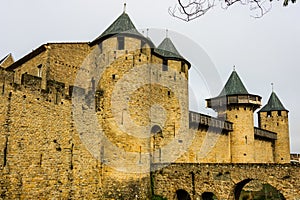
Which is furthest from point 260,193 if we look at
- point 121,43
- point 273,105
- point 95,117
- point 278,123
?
point 273,105

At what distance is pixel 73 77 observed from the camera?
2056cm

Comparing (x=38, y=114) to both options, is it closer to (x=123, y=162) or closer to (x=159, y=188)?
(x=123, y=162)

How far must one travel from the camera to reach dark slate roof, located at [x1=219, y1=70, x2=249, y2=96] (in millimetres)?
33031

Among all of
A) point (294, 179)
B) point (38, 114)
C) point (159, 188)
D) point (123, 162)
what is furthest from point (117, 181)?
point (294, 179)

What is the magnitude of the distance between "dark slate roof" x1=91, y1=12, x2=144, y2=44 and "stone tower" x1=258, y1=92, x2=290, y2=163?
2568 cm

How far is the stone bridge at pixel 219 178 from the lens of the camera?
1742 cm

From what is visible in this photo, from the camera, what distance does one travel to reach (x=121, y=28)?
19719mm

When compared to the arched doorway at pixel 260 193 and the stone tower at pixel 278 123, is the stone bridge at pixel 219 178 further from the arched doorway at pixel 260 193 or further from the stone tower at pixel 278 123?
the stone tower at pixel 278 123

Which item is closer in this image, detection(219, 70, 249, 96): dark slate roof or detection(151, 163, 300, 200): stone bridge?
detection(151, 163, 300, 200): stone bridge

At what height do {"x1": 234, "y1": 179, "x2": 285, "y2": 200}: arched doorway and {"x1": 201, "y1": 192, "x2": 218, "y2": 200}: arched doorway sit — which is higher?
{"x1": 201, "y1": 192, "x2": 218, "y2": 200}: arched doorway

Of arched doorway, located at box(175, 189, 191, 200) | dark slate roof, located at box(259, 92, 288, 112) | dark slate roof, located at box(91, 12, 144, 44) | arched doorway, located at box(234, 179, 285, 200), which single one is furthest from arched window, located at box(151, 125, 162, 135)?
dark slate roof, located at box(259, 92, 288, 112)

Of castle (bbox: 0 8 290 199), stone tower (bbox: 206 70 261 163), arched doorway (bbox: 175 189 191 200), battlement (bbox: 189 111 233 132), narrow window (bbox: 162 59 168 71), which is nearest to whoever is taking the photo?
castle (bbox: 0 8 290 199)

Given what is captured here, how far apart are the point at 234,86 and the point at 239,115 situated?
11.2ft

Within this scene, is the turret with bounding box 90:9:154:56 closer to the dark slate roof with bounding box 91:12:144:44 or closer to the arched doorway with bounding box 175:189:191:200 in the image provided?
the dark slate roof with bounding box 91:12:144:44
